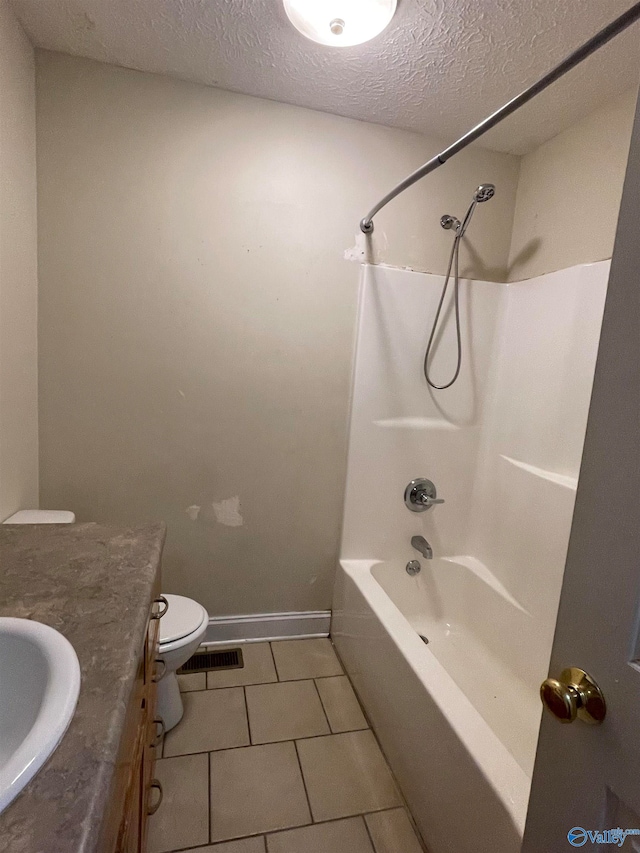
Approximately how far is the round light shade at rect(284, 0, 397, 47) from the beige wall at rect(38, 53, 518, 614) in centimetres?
50

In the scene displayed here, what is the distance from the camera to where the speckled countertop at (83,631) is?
46 cm

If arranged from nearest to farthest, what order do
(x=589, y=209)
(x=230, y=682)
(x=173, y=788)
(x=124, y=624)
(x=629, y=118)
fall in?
(x=124, y=624), (x=173, y=788), (x=629, y=118), (x=589, y=209), (x=230, y=682)

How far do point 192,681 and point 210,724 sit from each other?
0.79 ft

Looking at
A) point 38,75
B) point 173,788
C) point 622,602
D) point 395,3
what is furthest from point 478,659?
point 38,75

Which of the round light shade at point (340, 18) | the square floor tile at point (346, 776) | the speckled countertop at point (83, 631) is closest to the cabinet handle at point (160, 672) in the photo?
the speckled countertop at point (83, 631)

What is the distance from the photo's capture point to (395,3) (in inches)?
46.3

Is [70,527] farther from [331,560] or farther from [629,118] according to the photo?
[629,118]

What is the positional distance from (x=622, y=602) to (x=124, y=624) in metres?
0.83

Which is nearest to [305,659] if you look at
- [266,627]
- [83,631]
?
[266,627]

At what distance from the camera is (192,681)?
5.84ft

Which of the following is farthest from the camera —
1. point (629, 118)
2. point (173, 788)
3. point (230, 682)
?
point (230, 682)

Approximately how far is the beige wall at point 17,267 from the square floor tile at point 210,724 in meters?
1.00

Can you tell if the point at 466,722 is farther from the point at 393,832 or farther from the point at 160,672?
the point at 160,672

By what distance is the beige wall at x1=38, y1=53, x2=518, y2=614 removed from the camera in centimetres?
159
